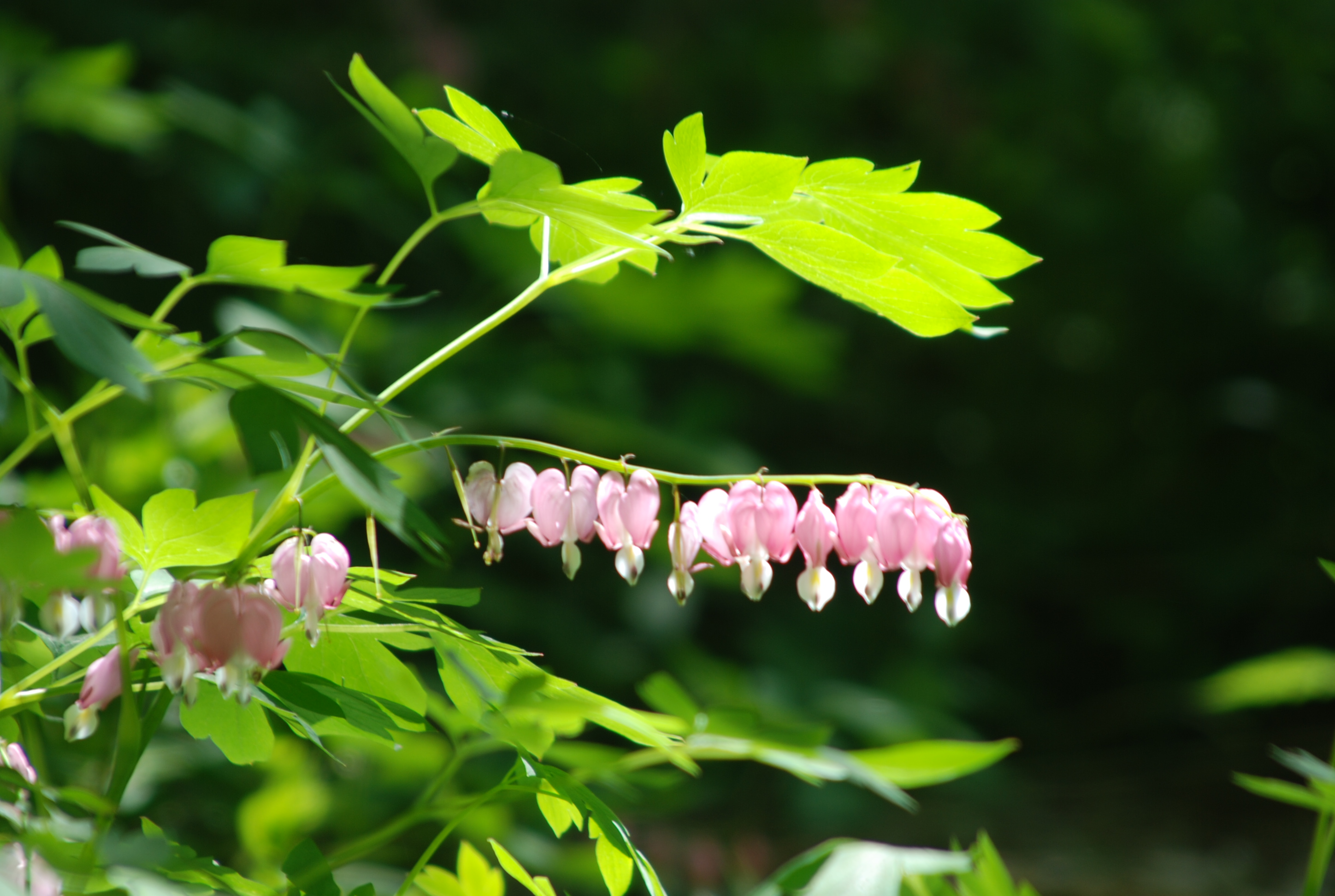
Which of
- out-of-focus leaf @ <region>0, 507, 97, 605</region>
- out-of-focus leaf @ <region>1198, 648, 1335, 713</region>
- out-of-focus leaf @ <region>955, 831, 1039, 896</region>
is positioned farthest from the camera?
out-of-focus leaf @ <region>1198, 648, 1335, 713</region>

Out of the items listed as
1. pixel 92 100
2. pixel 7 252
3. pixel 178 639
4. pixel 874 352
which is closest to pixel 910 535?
pixel 178 639

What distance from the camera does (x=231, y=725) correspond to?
0.52m

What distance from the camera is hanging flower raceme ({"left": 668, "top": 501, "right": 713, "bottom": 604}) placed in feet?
1.75

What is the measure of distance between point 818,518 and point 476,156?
0.87 feet

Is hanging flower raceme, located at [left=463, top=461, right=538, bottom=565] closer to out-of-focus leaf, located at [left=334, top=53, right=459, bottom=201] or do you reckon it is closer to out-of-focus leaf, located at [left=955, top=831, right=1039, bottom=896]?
out-of-focus leaf, located at [left=334, top=53, right=459, bottom=201]

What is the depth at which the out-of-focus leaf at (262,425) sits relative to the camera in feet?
1.31

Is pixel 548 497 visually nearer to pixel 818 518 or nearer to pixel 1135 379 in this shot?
pixel 818 518

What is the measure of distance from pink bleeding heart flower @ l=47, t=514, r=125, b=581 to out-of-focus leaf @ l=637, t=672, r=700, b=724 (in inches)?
11.0

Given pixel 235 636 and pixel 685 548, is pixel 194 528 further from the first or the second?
pixel 685 548

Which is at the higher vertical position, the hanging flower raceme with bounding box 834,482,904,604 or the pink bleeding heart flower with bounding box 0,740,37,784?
the hanging flower raceme with bounding box 834,482,904,604

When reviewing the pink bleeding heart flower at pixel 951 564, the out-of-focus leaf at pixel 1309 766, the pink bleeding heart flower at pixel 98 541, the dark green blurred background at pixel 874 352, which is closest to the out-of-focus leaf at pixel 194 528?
the pink bleeding heart flower at pixel 98 541

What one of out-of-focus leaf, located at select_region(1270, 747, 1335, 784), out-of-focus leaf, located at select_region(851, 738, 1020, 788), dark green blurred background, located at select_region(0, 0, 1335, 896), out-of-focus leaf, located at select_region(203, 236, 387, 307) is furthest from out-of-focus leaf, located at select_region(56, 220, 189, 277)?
dark green blurred background, located at select_region(0, 0, 1335, 896)

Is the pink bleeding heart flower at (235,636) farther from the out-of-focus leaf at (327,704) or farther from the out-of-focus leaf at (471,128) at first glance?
the out-of-focus leaf at (471,128)

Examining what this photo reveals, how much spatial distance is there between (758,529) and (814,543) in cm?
4
